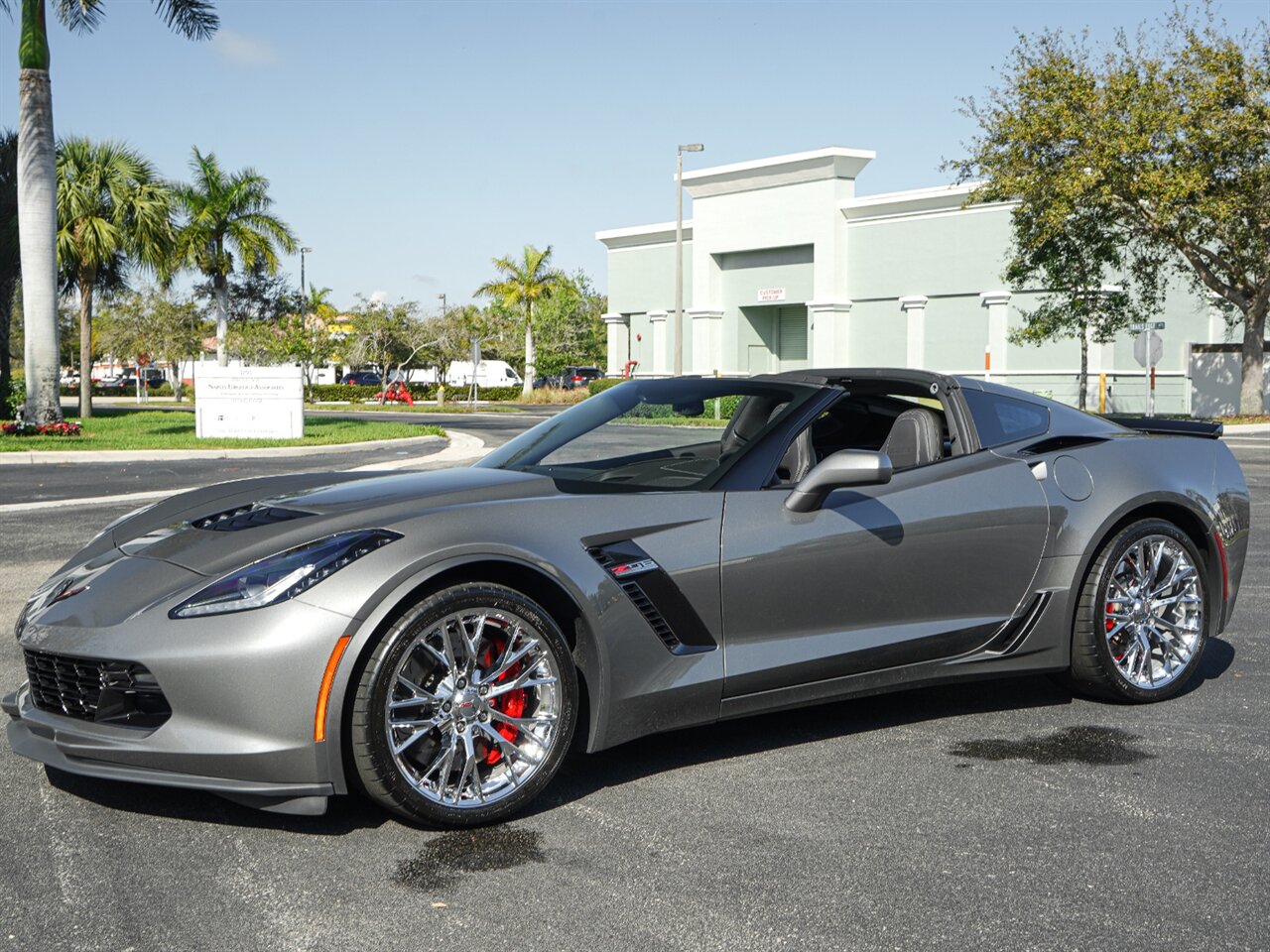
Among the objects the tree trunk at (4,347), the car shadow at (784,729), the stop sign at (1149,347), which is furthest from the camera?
the tree trunk at (4,347)

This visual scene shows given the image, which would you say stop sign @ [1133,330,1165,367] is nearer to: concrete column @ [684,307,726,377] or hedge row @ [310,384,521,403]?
concrete column @ [684,307,726,377]

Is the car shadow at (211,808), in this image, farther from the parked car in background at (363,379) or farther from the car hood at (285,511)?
the parked car in background at (363,379)

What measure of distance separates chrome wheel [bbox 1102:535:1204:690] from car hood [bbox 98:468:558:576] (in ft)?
8.29

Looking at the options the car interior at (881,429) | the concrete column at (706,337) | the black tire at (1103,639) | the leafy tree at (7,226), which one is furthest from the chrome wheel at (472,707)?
the concrete column at (706,337)

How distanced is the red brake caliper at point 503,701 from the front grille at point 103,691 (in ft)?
3.05

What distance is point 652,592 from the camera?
4141mm

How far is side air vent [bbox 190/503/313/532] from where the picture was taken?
4.18 meters

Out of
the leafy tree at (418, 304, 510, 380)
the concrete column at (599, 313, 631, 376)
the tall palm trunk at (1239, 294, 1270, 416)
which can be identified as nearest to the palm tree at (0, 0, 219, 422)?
the tall palm trunk at (1239, 294, 1270, 416)

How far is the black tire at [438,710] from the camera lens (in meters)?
3.64

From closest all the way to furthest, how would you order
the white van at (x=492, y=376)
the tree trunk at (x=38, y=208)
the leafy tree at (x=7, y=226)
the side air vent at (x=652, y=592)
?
the side air vent at (x=652, y=592) → the tree trunk at (x=38, y=208) → the leafy tree at (x=7, y=226) → the white van at (x=492, y=376)

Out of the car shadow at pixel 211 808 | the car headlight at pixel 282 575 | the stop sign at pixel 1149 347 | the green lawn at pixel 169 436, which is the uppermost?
the stop sign at pixel 1149 347

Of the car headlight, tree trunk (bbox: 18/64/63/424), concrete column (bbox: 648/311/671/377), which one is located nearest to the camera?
the car headlight

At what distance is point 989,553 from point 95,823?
3.24 metres

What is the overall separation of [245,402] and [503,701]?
22686mm
